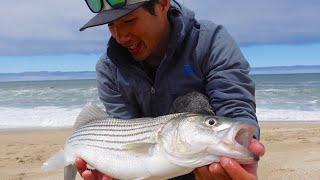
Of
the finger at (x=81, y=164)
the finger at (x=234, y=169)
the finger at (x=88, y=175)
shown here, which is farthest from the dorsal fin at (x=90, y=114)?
the finger at (x=234, y=169)

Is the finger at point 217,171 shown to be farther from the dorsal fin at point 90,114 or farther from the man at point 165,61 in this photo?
the dorsal fin at point 90,114

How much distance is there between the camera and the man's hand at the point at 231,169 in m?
2.78

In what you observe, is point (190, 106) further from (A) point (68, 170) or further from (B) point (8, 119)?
(B) point (8, 119)

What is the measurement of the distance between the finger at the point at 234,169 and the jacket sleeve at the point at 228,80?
0.56 meters

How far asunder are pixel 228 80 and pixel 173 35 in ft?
1.57

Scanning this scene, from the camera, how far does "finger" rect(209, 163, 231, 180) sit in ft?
9.28

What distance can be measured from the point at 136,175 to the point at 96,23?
3.14 feet

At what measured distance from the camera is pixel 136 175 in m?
3.24

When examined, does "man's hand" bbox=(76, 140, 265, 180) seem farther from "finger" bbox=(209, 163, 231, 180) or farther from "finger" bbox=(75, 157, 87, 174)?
"finger" bbox=(75, 157, 87, 174)

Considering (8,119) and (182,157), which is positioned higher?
(182,157)

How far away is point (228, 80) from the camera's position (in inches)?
140

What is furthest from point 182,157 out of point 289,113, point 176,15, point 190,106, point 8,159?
point 289,113

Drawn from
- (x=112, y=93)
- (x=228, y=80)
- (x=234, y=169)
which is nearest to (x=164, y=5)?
(x=228, y=80)

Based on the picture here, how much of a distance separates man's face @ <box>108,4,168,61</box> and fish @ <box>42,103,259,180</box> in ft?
1.56
